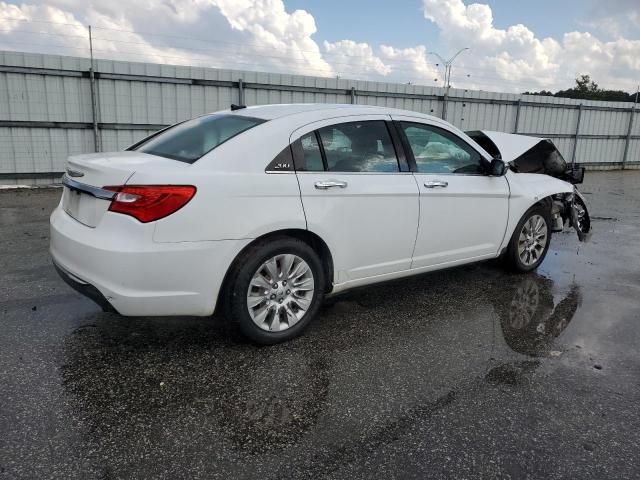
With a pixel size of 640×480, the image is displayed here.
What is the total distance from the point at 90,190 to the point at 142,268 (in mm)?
646

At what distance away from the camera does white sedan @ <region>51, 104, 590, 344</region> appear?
306cm

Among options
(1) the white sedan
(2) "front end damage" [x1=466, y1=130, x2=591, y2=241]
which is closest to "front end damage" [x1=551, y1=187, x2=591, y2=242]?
(2) "front end damage" [x1=466, y1=130, x2=591, y2=241]

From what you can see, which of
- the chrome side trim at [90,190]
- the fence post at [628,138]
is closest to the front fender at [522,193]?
the chrome side trim at [90,190]

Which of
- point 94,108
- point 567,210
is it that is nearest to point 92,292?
point 567,210

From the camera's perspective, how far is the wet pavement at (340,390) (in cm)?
241

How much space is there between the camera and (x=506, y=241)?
505 centimetres

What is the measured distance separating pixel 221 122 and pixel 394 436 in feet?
Result: 8.37

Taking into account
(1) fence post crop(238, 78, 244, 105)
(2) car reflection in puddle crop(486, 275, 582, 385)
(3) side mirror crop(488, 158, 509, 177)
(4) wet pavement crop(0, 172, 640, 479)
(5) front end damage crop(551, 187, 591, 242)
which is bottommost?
(4) wet pavement crop(0, 172, 640, 479)

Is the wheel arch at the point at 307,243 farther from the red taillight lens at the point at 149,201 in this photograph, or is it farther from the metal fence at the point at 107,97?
the metal fence at the point at 107,97

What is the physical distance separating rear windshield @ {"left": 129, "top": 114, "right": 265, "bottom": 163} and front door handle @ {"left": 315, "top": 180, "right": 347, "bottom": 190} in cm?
62

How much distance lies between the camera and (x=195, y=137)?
3.78 meters

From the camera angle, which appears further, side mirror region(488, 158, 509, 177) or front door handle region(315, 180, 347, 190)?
side mirror region(488, 158, 509, 177)

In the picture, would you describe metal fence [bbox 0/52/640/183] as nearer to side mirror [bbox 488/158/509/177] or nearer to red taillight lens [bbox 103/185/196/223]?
side mirror [bbox 488/158/509/177]

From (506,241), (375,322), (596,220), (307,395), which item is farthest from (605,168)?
(307,395)
